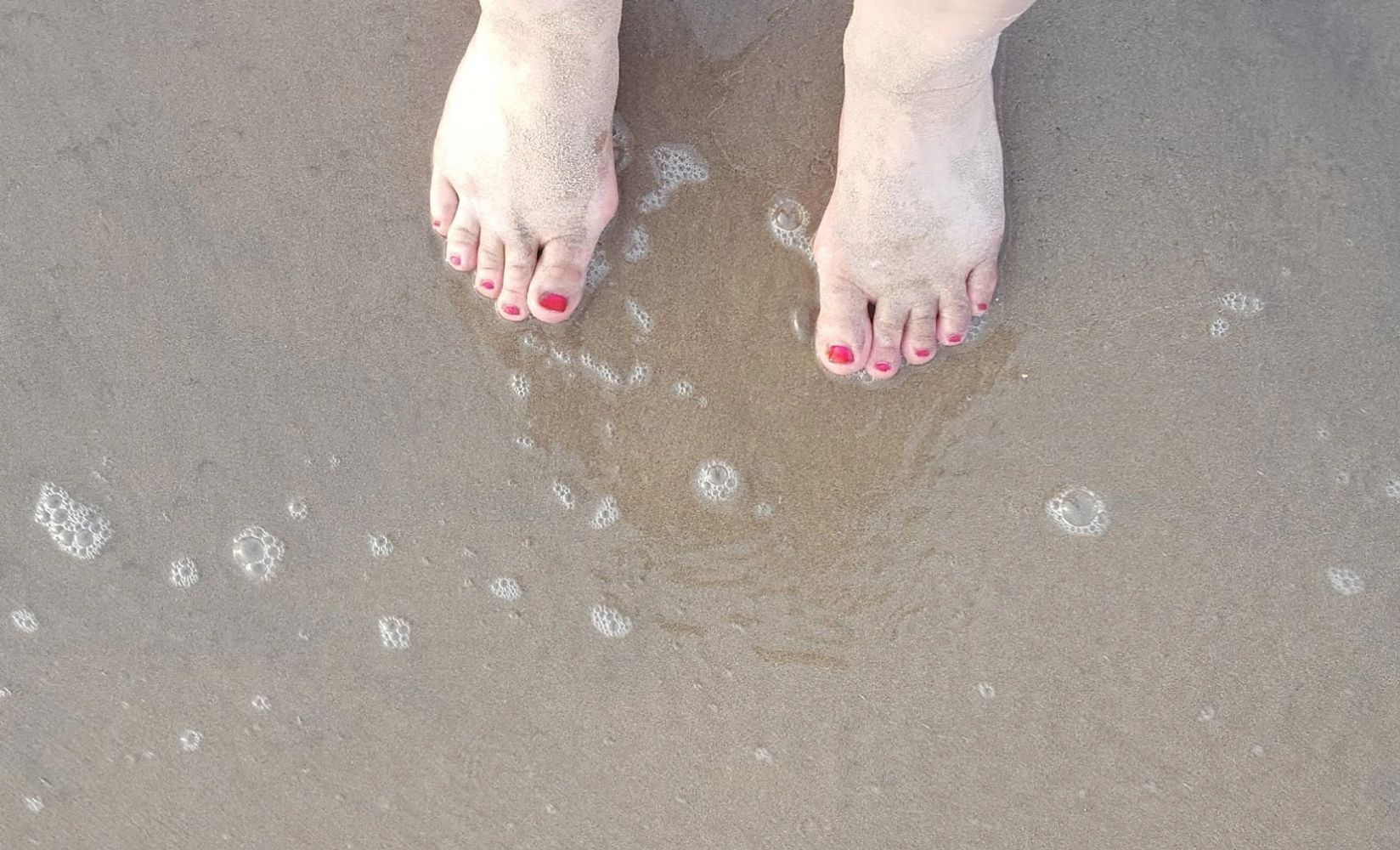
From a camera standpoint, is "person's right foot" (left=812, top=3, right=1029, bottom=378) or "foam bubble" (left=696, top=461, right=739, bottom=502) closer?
"person's right foot" (left=812, top=3, right=1029, bottom=378)

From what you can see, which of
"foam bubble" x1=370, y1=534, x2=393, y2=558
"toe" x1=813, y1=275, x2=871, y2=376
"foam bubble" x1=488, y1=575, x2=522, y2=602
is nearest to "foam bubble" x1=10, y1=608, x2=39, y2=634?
"foam bubble" x1=370, y1=534, x2=393, y2=558

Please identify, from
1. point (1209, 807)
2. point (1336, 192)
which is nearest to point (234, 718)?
point (1209, 807)

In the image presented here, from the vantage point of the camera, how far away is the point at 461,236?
5.00 ft

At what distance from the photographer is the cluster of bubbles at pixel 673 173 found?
1.54 meters

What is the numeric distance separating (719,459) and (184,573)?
869mm

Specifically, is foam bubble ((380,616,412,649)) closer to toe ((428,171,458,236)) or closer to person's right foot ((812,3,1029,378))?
toe ((428,171,458,236))

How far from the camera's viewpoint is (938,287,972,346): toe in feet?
4.95

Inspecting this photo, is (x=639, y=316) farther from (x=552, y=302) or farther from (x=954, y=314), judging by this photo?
(x=954, y=314)

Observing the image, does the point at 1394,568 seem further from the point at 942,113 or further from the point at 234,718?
the point at 234,718

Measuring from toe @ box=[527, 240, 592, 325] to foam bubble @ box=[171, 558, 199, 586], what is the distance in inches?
26.6

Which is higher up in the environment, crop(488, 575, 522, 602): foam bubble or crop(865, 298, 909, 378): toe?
crop(865, 298, 909, 378): toe

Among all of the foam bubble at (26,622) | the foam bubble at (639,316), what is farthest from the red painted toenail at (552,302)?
the foam bubble at (26,622)

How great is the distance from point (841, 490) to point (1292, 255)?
794 millimetres

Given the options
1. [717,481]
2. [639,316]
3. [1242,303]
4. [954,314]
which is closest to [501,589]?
[717,481]
